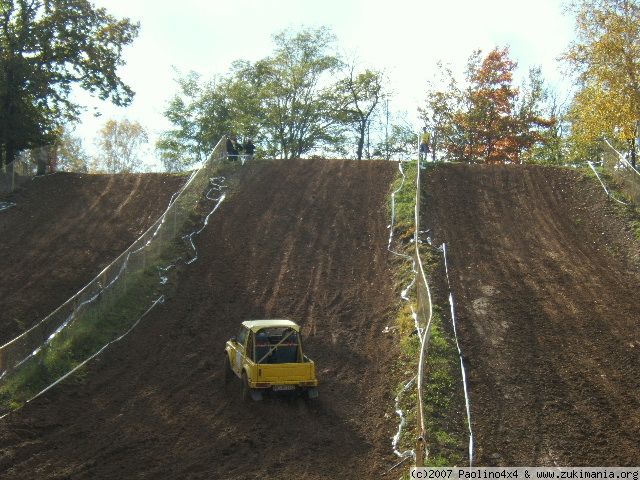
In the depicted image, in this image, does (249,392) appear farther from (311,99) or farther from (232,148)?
(311,99)

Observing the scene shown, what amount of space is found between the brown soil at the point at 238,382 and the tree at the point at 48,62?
15.8 m

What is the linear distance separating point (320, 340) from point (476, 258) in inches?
279

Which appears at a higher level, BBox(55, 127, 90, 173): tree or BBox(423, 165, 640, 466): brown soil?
BBox(55, 127, 90, 173): tree

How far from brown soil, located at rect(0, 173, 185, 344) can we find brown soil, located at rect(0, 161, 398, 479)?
11.4ft

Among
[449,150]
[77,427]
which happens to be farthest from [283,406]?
[449,150]

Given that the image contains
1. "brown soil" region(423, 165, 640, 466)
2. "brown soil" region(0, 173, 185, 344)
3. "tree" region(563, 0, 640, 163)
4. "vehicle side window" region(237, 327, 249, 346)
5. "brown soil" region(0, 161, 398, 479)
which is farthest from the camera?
"tree" region(563, 0, 640, 163)

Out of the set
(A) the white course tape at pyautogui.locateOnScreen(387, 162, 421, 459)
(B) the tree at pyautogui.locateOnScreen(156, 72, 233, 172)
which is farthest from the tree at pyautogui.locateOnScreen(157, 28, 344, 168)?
(A) the white course tape at pyautogui.locateOnScreen(387, 162, 421, 459)

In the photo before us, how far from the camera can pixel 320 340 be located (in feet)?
65.4

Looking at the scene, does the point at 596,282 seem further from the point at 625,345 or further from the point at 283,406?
the point at 283,406

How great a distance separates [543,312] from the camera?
2036 centimetres

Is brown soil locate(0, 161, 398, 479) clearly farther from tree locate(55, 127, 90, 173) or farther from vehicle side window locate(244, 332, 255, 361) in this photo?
tree locate(55, 127, 90, 173)

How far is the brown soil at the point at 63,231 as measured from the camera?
77.2 ft

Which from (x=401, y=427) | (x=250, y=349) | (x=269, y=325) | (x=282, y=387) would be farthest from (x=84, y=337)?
(x=401, y=427)

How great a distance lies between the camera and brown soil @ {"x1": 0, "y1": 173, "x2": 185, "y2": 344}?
77.2ft
